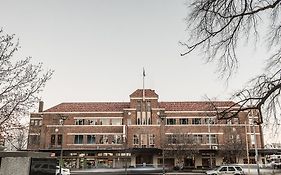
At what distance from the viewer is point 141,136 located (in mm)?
63562

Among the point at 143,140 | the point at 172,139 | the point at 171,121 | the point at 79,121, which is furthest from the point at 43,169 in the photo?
the point at 79,121

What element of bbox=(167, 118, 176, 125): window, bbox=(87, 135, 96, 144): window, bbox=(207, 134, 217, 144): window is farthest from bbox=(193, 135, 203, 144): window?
bbox=(87, 135, 96, 144): window

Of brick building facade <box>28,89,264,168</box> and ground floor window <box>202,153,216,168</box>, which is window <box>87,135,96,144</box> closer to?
brick building facade <box>28,89,264,168</box>

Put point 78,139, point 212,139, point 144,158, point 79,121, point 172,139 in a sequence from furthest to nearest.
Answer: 1. point 79,121
2. point 78,139
3. point 212,139
4. point 144,158
5. point 172,139

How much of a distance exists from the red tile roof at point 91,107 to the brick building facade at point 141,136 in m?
0.24

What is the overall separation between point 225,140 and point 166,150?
12.9 meters

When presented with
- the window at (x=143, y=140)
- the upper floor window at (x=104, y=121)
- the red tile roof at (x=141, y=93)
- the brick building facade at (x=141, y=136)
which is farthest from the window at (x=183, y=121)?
the upper floor window at (x=104, y=121)

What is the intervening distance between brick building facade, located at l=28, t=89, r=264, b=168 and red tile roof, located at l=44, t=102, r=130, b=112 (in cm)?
24

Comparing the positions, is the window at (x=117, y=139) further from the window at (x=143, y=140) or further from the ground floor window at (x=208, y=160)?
the ground floor window at (x=208, y=160)

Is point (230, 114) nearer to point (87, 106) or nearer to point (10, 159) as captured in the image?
point (10, 159)

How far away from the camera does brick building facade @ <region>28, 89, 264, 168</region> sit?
61219mm

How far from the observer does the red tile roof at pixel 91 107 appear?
6850 centimetres

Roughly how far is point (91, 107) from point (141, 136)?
14.3 m

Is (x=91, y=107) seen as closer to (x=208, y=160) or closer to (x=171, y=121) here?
(x=171, y=121)
